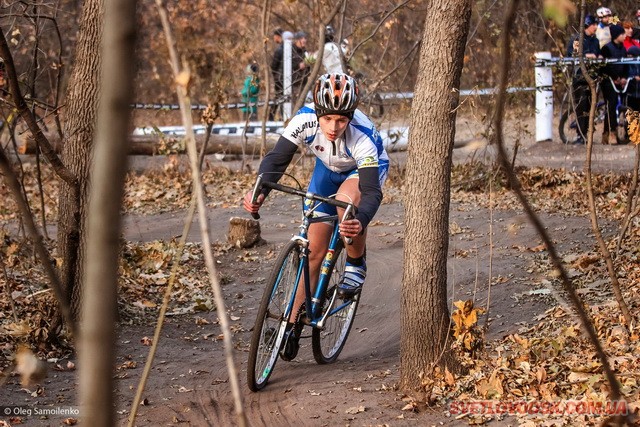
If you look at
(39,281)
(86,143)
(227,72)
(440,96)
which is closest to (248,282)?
(39,281)

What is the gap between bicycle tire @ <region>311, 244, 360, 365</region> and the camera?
636 cm

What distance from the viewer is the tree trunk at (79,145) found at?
6746 mm

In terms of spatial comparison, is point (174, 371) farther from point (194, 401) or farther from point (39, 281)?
point (39, 281)

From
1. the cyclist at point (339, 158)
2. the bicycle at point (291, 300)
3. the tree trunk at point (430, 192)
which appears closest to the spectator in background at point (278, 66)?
the cyclist at point (339, 158)

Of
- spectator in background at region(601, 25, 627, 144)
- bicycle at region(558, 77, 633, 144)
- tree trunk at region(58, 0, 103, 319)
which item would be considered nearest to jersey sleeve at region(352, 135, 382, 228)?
tree trunk at region(58, 0, 103, 319)

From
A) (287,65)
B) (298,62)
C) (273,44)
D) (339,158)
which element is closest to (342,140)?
(339,158)

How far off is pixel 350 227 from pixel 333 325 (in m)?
1.35

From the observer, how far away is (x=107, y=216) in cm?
114

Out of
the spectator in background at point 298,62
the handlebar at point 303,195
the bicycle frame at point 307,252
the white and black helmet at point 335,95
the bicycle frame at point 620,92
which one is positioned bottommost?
the bicycle frame at point 307,252

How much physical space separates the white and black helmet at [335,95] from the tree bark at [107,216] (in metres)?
4.72

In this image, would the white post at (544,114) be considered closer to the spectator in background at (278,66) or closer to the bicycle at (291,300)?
the spectator in background at (278,66)

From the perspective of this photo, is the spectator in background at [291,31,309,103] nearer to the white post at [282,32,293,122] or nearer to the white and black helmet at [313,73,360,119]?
the white post at [282,32,293,122]

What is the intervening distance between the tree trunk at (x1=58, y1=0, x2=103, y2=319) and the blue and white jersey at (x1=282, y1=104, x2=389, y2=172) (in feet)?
5.72

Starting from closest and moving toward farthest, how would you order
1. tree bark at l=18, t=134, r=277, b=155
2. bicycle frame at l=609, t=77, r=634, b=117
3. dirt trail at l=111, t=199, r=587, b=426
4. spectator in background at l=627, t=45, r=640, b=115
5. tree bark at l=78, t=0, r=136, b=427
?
tree bark at l=78, t=0, r=136, b=427
dirt trail at l=111, t=199, r=587, b=426
spectator in background at l=627, t=45, r=640, b=115
bicycle frame at l=609, t=77, r=634, b=117
tree bark at l=18, t=134, r=277, b=155
